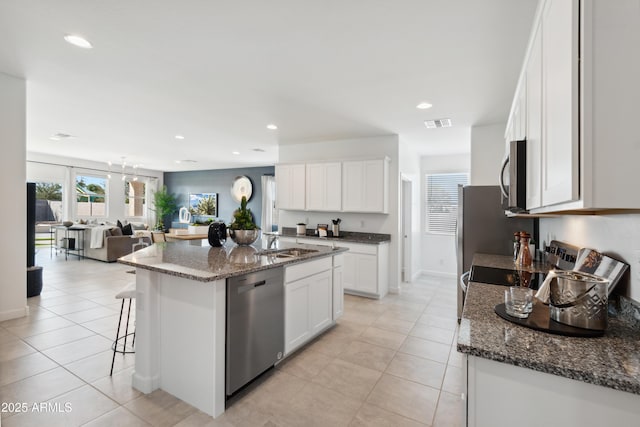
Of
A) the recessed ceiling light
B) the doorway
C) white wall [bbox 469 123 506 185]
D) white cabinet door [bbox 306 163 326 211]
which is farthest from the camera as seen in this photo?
the doorway

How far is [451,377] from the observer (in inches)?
95.9

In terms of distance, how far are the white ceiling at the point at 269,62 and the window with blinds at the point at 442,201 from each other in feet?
5.32

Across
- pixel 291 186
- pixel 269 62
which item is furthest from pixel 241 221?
pixel 291 186

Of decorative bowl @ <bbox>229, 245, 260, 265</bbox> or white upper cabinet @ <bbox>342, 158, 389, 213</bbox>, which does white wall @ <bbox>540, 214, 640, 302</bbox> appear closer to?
decorative bowl @ <bbox>229, 245, 260, 265</bbox>

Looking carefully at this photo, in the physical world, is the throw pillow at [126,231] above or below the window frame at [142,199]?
below

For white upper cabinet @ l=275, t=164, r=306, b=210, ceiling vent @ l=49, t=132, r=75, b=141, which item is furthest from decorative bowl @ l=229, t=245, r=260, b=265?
ceiling vent @ l=49, t=132, r=75, b=141

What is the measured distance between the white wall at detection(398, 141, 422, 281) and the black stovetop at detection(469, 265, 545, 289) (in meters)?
3.03

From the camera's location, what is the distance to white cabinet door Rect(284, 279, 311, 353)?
2580 mm

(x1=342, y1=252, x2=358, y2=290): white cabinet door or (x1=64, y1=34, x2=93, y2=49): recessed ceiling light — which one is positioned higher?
(x1=64, y1=34, x2=93, y2=49): recessed ceiling light

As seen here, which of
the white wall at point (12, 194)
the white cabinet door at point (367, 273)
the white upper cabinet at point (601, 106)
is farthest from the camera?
the white cabinet door at point (367, 273)

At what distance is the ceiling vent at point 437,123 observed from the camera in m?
4.11

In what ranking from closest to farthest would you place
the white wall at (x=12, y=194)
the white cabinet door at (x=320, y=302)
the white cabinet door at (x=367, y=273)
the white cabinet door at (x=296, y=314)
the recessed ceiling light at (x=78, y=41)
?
the recessed ceiling light at (x=78, y=41)
the white cabinet door at (x=296, y=314)
the white cabinet door at (x=320, y=302)
the white wall at (x=12, y=194)
the white cabinet door at (x=367, y=273)

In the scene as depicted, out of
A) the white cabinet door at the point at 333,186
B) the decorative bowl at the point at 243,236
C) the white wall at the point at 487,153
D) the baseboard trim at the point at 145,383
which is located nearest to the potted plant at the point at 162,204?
the white cabinet door at the point at 333,186

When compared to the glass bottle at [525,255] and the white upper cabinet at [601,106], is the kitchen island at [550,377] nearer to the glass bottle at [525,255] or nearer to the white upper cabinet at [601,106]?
the white upper cabinet at [601,106]
